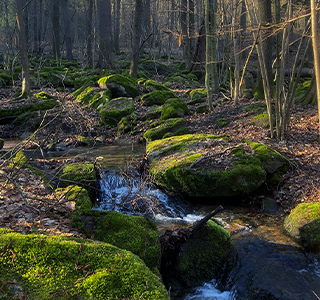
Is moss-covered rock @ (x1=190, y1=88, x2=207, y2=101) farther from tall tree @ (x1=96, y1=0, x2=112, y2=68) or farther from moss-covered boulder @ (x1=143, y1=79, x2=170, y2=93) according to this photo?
tall tree @ (x1=96, y1=0, x2=112, y2=68)

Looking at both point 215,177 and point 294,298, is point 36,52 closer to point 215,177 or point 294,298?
point 215,177

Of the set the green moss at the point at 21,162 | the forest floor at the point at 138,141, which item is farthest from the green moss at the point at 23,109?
the green moss at the point at 21,162

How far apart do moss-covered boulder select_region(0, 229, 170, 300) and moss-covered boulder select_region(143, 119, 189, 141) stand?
8464 mm

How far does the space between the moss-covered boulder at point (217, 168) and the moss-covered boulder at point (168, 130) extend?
2787 millimetres

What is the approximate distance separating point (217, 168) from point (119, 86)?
10.8 m

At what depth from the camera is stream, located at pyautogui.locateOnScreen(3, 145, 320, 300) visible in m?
3.94

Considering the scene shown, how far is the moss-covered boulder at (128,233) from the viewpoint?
3.54m

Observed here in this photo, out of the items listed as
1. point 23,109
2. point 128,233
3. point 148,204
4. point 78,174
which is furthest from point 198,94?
point 128,233

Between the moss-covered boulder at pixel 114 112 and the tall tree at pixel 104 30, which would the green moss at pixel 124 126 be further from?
the tall tree at pixel 104 30

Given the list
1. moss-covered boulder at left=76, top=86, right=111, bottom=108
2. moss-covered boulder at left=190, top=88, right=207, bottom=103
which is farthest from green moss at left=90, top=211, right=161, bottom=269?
moss-covered boulder at left=76, top=86, right=111, bottom=108

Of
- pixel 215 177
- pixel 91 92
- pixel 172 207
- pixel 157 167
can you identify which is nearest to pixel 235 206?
pixel 215 177

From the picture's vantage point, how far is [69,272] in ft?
7.93

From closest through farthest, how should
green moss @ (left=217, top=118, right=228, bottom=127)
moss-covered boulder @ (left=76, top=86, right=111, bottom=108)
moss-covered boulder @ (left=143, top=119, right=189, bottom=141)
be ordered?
green moss @ (left=217, top=118, right=228, bottom=127) < moss-covered boulder @ (left=143, top=119, right=189, bottom=141) < moss-covered boulder @ (left=76, top=86, right=111, bottom=108)

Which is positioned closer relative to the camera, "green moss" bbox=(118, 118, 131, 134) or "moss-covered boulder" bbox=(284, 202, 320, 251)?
"moss-covered boulder" bbox=(284, 202, 320, 251)
